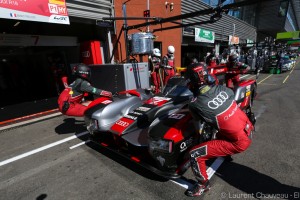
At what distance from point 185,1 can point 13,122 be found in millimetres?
13572

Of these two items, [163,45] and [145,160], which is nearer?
[145,160]

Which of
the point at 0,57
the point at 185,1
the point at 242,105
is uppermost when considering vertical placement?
the point at 185,1

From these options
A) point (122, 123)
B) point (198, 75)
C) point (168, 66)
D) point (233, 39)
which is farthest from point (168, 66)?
point (233, 39)

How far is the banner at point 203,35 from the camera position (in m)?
16.2

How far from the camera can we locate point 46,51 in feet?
42.8

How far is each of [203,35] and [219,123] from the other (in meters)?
16.4

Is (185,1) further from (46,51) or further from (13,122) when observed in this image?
(13,122)

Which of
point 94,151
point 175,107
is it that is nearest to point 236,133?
point 175,107

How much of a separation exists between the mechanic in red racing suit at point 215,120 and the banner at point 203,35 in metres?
14.8

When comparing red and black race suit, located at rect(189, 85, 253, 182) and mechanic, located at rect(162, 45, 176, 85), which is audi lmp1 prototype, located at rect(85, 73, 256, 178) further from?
mechanic, located at rect(162, 45, 176, 85)

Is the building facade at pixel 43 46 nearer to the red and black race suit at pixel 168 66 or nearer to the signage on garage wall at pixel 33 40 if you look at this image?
the signage on garage wall at pixel 33 40

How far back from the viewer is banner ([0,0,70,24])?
571 cm

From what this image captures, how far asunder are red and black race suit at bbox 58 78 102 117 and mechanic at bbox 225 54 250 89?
5.18 meters

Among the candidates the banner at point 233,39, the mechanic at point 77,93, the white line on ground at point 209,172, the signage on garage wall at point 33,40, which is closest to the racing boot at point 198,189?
the white line on ground at point 209,172
